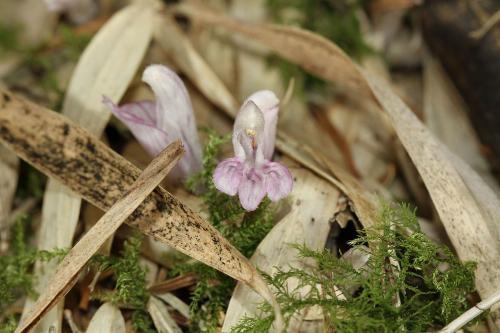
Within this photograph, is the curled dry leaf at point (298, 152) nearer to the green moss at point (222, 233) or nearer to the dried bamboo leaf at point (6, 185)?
the green moss at point (222, 233)

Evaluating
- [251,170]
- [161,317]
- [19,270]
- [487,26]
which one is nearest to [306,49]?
[487,26]

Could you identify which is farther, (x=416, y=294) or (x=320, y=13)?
(x=320, y=13)

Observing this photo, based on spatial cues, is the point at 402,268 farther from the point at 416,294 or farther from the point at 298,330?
the point at 298,330

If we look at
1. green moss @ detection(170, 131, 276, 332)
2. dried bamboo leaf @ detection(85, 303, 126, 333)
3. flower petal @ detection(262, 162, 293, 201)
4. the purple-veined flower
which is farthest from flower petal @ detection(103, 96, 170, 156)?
the purple-veined flower

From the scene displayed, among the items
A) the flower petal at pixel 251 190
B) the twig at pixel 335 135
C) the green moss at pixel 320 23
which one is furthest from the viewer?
the green moss at pixel 320 23

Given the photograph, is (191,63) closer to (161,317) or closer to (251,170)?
(251,170)

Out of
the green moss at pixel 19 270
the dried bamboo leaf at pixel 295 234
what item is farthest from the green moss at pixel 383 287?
the green moss at pixel 19 270

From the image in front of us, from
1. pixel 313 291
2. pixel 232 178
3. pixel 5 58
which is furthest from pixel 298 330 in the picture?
pixel 5 58
